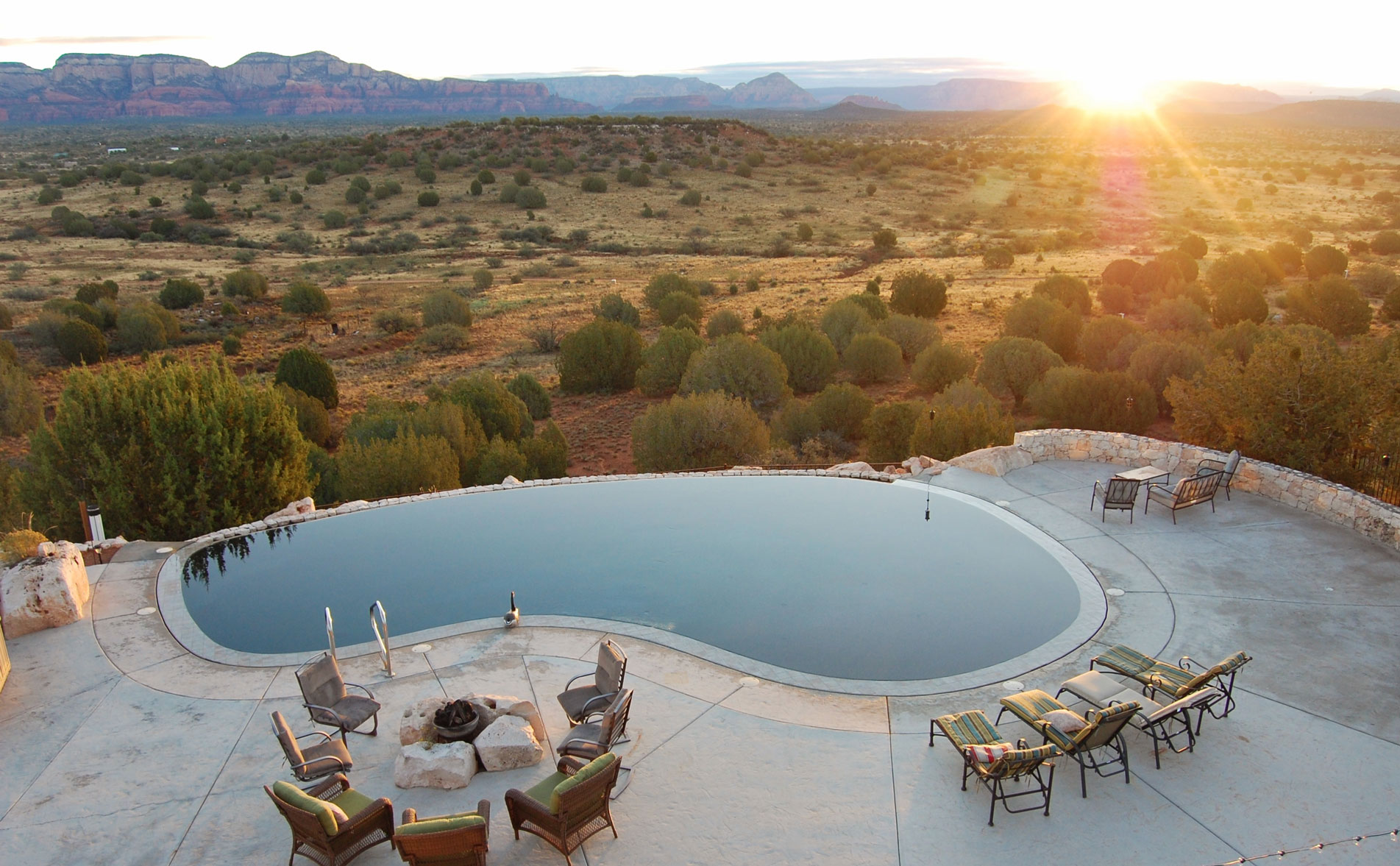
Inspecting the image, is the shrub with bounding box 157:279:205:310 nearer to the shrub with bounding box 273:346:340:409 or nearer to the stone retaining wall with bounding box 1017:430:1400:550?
the shrub with bounding box 273:346:340:409

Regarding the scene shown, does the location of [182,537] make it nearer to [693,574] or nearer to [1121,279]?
[693,574]

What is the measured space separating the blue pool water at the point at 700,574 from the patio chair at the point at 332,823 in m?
3.63

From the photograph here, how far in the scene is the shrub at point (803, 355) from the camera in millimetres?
27500

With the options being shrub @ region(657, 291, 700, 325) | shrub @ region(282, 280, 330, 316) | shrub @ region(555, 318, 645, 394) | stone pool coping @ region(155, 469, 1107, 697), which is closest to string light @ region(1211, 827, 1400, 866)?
stone pool coping @ region(155, 469, 1107, 697)

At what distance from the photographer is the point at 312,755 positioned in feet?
23.9

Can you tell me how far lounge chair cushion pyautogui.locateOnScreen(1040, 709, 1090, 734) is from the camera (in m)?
7.25

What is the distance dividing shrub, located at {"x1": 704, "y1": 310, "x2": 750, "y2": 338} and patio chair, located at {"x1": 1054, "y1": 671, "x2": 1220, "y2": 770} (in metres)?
25.1

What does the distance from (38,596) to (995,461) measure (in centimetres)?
1262

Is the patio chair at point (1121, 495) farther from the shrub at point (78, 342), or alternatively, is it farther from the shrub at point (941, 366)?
the shrub at point (78, 342)

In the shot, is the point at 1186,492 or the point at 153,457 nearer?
the point at 1186,492

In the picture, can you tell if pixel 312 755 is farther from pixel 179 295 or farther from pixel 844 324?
pixel 179 295

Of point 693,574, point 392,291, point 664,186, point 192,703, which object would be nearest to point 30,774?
point 192,703

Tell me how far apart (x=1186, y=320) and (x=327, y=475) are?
85.4 ft

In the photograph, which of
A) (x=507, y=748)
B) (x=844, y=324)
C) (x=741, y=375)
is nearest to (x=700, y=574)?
(x=507, y=748)
